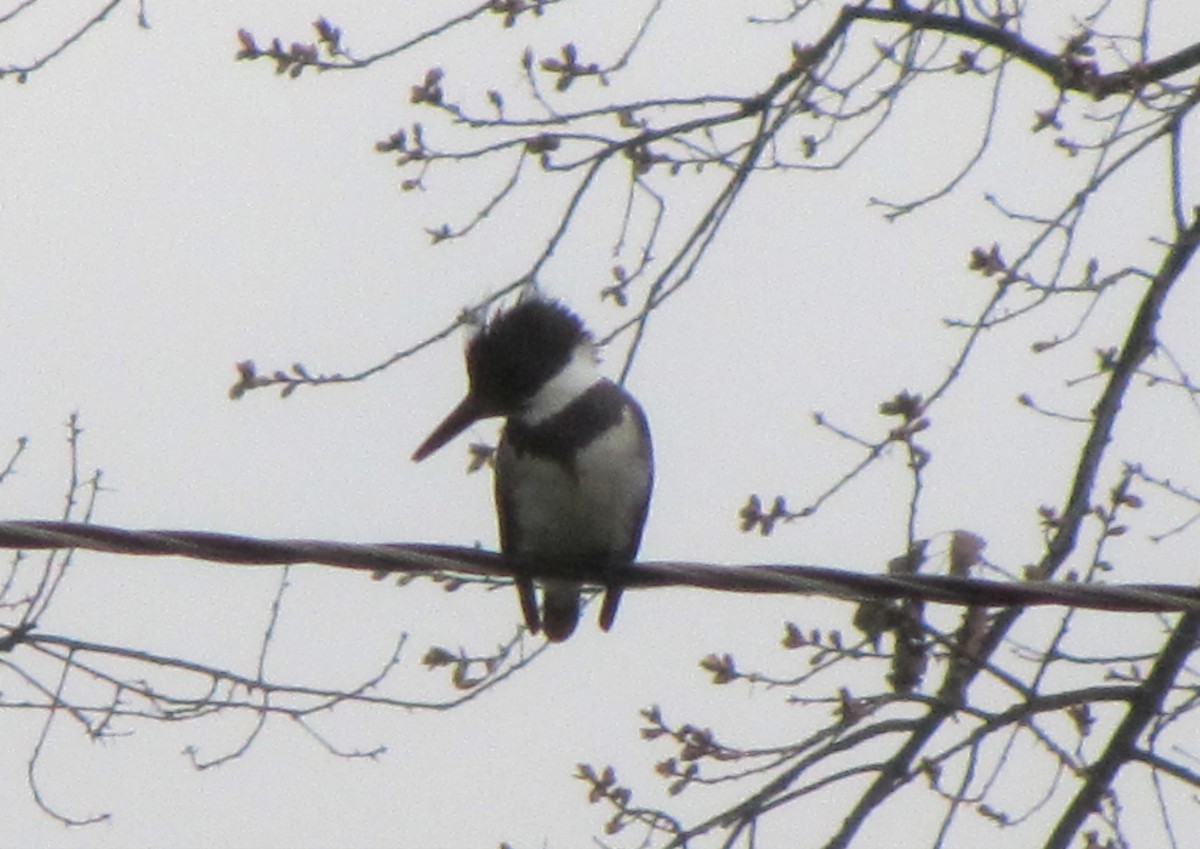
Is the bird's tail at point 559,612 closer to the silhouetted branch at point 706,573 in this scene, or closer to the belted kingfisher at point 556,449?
the belted kingfisher at point 556,449

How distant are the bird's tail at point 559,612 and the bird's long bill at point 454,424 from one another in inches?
16.8

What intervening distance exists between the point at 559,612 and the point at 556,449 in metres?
0.48

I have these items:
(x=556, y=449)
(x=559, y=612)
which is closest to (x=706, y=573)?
(x=556, y=449)

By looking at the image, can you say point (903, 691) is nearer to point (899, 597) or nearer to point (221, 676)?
point (899, 597)

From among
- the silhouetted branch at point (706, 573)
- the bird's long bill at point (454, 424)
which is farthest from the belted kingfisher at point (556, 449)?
the silhouetted branch at point (706, 573)

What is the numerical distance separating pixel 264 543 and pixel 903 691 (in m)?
2.01

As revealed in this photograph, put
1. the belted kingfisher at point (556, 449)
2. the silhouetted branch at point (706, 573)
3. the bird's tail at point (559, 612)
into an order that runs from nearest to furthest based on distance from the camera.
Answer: the silhouetted branch at point (706, 573)
the belted kingfisher at point (556, 449)
the bird's tail at point (559, 612)

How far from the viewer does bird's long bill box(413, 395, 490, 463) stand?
4.45m

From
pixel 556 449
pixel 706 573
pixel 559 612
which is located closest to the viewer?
pixel 706 573

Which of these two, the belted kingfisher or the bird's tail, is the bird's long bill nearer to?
the belted kingfisher

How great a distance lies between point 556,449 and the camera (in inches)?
173

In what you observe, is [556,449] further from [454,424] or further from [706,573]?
[706,573]

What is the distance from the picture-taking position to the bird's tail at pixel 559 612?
469 cm

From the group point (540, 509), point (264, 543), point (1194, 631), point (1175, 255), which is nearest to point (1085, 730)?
point (1194, 631)
